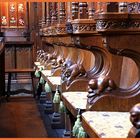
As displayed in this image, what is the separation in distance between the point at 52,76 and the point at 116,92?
9.86 feet

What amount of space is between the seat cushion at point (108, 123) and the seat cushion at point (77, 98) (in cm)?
33

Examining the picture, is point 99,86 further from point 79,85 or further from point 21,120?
point 21,120

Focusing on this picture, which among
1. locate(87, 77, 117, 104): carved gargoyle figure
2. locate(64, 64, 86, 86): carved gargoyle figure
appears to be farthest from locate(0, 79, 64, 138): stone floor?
locate(87, 77, 117, 104): carved gargoyle figure

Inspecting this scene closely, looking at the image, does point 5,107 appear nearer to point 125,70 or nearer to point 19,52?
point 19,52

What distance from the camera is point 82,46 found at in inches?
159

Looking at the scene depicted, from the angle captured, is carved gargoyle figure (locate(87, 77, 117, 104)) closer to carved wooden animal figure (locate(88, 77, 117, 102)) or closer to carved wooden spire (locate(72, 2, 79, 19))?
carved wooden animal figure (locate(88, 77, 117, 102))

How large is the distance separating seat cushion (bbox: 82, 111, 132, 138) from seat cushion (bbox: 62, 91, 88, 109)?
327mm

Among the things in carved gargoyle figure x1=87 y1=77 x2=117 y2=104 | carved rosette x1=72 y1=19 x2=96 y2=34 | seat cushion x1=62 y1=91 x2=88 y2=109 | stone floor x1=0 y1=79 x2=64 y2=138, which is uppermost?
carved rosette x1=72 y1=19 x2=96 y2=34

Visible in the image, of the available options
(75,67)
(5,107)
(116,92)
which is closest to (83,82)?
(75,67)

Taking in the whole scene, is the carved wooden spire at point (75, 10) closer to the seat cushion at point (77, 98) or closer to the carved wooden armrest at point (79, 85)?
the carved wooden armrest at point (79, 85)

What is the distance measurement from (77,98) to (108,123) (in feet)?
Answer: 3.78

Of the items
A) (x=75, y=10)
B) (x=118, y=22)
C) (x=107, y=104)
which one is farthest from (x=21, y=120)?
(x=118, y=22)

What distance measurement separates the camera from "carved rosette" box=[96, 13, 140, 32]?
295 cm

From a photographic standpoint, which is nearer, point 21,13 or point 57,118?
point 57,118
